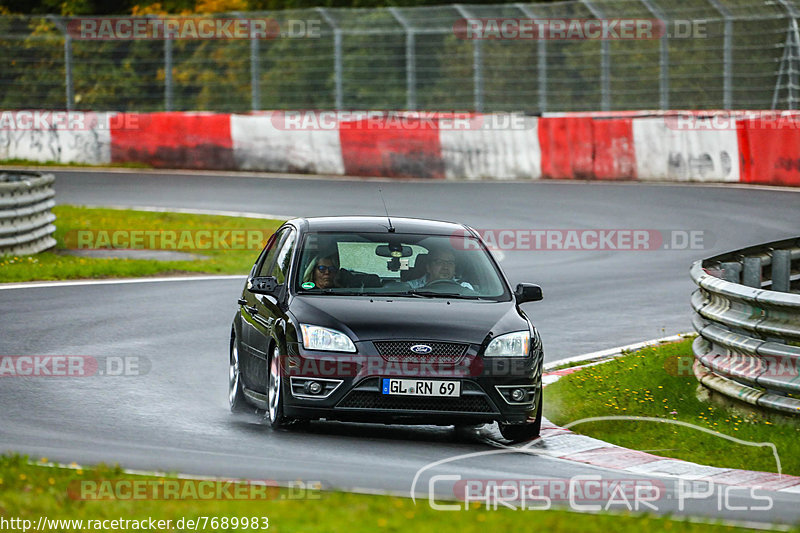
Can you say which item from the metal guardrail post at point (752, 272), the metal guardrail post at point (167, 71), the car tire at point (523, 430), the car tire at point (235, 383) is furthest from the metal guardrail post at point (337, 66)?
the car tire at point (523, 430)

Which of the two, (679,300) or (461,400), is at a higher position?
(461,400)

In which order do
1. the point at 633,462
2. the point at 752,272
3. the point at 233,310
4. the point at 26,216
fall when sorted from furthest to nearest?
the point at 26,216 < the point at 233,310 < the point at 752,272 < the point at 633,462

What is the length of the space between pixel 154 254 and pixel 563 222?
20.9ft

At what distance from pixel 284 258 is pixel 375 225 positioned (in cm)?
71

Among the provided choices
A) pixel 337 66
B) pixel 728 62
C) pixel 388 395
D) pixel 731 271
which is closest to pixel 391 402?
pixel 388 395

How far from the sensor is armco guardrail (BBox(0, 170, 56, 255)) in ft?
64.1

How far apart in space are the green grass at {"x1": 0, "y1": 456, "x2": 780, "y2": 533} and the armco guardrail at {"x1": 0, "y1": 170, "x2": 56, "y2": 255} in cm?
1273

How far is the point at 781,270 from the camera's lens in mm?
13484

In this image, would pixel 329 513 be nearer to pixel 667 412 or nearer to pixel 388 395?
pixel 388 395

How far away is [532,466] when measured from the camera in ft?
29.4

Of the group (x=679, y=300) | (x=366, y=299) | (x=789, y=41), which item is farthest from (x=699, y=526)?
(x=789, y=41)

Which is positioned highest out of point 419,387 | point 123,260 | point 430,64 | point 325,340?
point 325,340

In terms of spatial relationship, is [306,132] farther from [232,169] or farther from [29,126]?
[29,126]

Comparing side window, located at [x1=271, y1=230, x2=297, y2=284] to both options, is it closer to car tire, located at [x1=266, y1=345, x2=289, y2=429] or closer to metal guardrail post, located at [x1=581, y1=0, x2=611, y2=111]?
car tire, located at [x1=266, y1=345, x2=289, y2=429]
